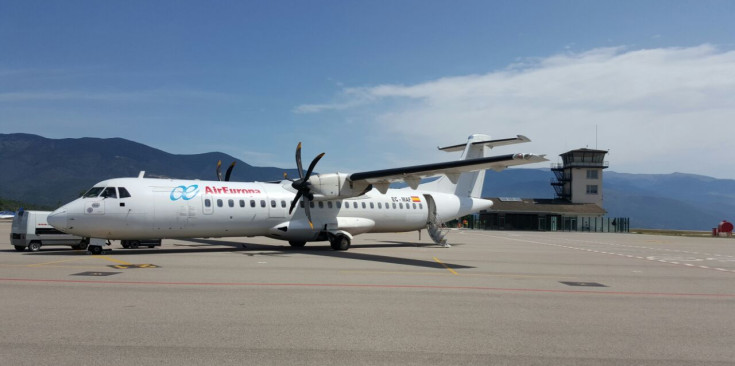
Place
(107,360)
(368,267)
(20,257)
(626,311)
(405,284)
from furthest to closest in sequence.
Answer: (20,257) → (368,267) → (405,284) → (626,311) → (107,360)

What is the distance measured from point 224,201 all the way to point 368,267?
8.69 metres

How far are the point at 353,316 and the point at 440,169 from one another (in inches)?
546

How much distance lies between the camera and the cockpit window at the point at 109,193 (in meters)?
21.1

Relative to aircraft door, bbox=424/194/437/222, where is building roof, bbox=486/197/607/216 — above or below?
above

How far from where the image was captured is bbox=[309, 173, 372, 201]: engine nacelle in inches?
992

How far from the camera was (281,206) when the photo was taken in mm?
25797

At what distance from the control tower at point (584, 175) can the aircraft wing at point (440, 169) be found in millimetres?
71553

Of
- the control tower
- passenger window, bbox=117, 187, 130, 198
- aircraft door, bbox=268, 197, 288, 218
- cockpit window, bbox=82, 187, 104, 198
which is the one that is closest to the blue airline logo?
passenger window, bbox=117, 187, 130, 198

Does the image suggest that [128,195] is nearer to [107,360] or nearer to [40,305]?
[40,305]

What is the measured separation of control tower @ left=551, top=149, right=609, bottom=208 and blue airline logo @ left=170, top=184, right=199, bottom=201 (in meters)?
76.7

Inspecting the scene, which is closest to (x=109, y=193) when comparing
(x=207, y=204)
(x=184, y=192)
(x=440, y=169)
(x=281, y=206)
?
(x=184, y=192)

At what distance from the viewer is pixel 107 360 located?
6.34 metres

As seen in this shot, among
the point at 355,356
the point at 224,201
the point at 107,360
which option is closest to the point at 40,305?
the point at 107,360

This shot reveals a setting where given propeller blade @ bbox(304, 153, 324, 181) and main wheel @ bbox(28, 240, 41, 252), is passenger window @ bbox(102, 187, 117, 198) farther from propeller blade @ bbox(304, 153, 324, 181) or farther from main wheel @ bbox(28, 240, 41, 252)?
propeller blade @ bbox(304, 153, 324, 181)
